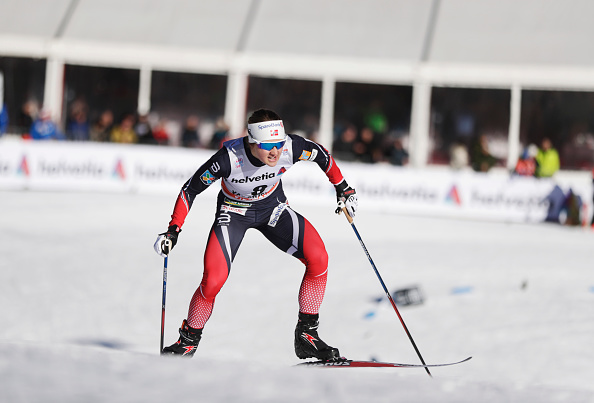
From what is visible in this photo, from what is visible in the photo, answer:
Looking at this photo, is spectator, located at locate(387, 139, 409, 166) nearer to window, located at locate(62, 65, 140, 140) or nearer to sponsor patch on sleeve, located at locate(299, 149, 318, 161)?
window, located at locate(62, 65, 140, 140)

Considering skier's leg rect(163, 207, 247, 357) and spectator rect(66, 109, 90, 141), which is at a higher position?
spectator rect(66, 109, 90, 141)

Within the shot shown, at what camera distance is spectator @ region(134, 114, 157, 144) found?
18.2 metres

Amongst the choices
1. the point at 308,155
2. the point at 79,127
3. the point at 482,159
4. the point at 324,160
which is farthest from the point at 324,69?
the point at 308,155

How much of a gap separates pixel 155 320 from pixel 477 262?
4.95 m

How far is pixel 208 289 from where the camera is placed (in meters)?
6.20

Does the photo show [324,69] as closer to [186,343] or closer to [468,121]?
[468,121]

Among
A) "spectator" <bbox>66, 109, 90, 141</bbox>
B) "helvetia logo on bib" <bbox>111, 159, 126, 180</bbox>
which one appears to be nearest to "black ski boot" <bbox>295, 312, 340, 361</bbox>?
"helvetia logo on bib" <bbox>111, 159, 126, 180</bbox>

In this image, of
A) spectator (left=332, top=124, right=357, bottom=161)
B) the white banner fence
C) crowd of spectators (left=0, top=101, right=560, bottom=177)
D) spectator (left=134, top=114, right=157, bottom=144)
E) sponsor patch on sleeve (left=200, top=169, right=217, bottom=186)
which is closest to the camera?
sponsor patch on sleeve (left=200, top=169, right=217, bottom=186)

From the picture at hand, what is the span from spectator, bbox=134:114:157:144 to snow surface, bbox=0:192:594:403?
11.3 feet

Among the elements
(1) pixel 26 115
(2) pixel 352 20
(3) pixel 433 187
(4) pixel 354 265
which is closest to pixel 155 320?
(4) pixel 354 265

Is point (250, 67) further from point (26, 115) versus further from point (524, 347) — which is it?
point (524, 347)

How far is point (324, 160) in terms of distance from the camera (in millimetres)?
6430

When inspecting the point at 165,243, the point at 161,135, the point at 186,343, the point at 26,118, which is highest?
the point at 26,118

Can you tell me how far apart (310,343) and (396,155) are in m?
12.0
